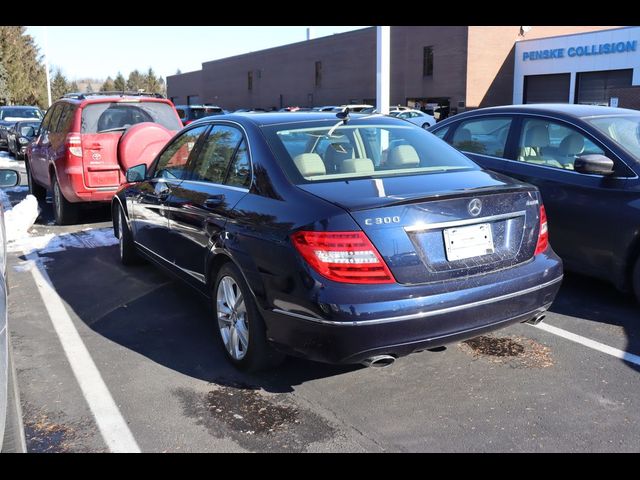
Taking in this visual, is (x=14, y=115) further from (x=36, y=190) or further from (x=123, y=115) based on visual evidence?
(x=123, y=115)

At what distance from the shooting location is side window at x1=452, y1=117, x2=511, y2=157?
19.7 feet

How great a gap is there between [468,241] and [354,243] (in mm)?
658

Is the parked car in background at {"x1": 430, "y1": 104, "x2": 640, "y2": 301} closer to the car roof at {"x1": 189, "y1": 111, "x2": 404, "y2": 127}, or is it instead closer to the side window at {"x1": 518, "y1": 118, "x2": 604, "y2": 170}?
the side window at {"x1": 518, "y1": 118, "x2": 604, "y2": 170}

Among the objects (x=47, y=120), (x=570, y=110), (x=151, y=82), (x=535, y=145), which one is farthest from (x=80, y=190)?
(x=151, y=82)

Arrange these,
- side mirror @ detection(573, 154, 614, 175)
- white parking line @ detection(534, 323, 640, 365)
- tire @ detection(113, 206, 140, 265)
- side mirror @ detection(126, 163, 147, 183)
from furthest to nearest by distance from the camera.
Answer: tire @ detection(113, 206, 140, 265) < side mirror @ detection(126, 163, 147, 183) < side mirror @ detection(573, 154, 614, 175) < white parking line @ detection(534, 323, 640, 365)

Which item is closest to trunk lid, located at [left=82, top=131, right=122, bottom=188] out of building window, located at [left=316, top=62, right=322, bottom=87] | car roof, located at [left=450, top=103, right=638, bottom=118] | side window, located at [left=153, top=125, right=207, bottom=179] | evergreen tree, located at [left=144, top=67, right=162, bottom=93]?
side window, located at [left=153, top=125, right=207, bottom=179]

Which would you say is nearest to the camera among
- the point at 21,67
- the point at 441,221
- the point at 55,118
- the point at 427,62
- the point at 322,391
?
the point at 441,221

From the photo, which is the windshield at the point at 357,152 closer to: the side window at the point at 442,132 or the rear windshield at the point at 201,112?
the side window at the point at 442,132

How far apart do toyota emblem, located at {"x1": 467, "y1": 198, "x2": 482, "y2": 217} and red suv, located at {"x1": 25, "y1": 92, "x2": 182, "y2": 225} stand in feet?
18.4

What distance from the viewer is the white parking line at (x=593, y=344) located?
4059mm

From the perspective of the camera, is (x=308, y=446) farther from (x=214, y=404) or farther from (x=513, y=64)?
(x=513, y=64)

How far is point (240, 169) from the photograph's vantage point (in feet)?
13.3
